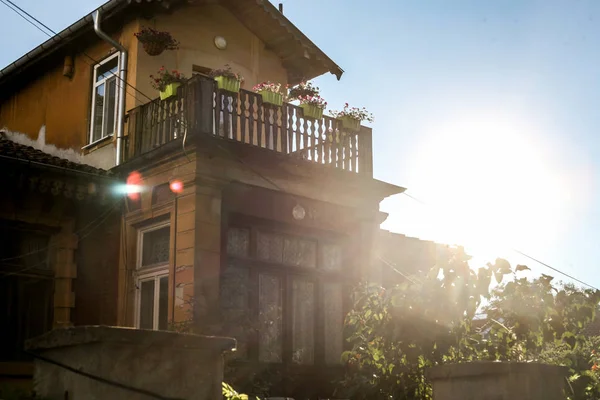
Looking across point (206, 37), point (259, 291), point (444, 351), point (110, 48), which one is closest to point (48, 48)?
point (110, 48)

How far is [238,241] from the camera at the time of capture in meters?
11.7

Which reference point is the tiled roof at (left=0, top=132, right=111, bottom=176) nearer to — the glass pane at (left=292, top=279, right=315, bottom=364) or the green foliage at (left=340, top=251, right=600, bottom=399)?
the glass pane at (left=292, top=279, right=315, bottom=364)

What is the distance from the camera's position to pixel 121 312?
1209 cm

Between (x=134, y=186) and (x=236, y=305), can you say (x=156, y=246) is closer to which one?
(x=134, y=186)

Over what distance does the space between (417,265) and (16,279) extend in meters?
8.78

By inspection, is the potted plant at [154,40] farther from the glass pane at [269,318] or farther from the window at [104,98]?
the glass pane at [269,318]

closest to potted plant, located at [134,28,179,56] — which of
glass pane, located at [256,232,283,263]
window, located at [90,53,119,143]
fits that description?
window, located at [90,53,119,143]

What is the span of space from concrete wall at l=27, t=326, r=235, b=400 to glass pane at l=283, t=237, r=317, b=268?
845 centimetres

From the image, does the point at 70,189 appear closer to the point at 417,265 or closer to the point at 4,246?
the point at 4,246

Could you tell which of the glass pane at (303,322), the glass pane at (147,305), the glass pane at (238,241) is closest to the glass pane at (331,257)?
the glass pane at (303,322)

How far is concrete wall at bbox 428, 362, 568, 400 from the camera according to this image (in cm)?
523

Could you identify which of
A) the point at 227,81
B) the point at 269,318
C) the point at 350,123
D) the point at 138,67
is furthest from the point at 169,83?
the point at 269,318

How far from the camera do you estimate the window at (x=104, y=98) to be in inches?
531

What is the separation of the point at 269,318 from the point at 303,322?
762mm
